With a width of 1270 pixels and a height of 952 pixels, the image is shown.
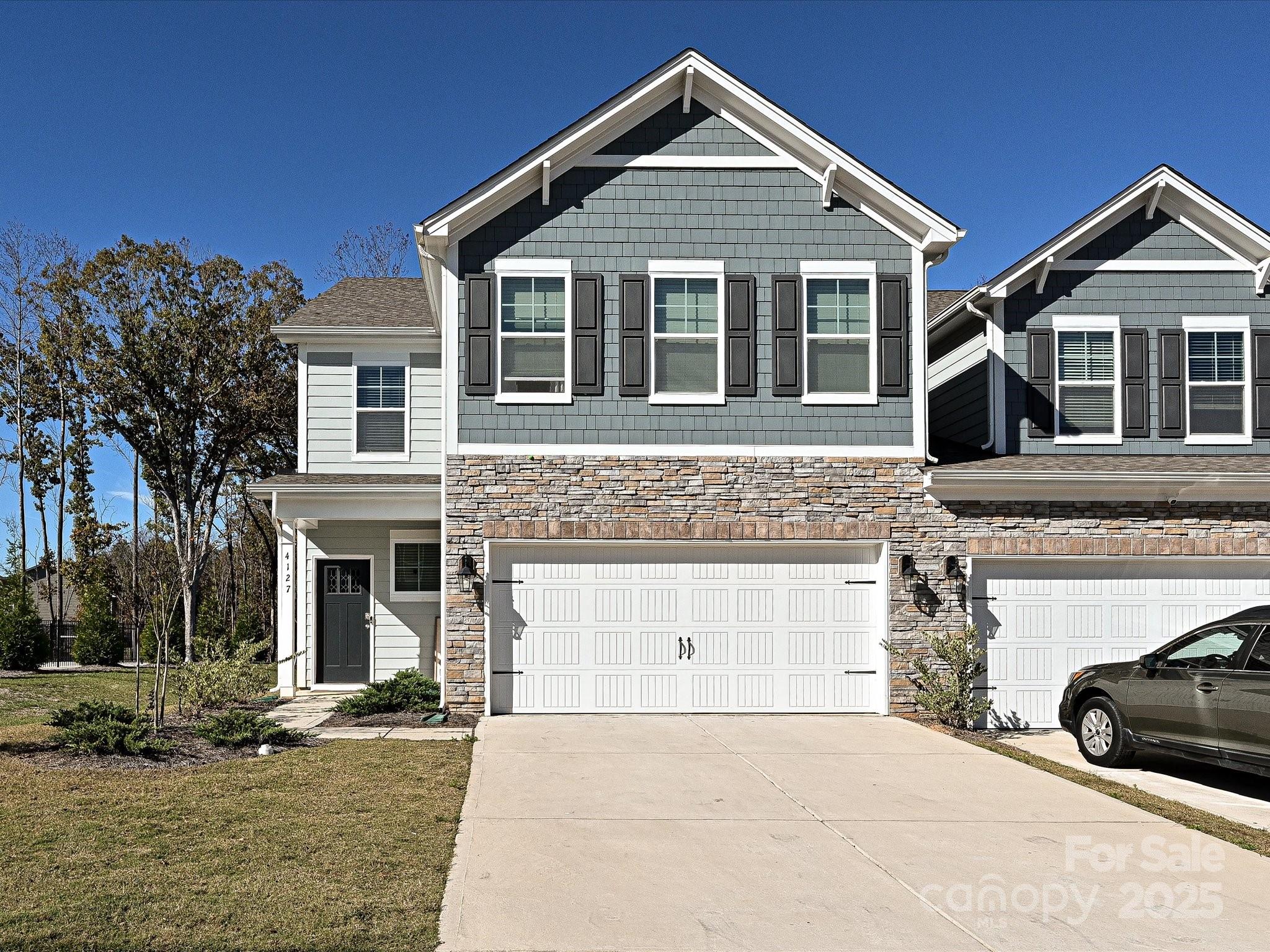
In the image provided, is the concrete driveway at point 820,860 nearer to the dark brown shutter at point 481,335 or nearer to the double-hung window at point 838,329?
the dark brown shutter at point 481,335

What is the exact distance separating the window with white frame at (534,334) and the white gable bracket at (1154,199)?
7759 millimetres

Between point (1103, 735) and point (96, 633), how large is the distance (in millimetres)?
19866

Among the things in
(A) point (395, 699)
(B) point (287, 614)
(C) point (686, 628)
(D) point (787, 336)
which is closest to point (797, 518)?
(C) point (686, 628)

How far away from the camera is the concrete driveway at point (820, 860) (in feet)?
17.1

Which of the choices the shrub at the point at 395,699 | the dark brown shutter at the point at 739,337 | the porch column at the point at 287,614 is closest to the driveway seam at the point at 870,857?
the shrub at the point at 395,699

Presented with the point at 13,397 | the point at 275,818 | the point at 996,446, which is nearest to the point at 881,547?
the point at 996,446

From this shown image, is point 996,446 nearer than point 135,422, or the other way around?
point 996,446

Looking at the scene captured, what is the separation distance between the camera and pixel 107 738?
9.48m

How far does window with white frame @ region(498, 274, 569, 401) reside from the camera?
12.4m

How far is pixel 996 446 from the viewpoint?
13.3 meters

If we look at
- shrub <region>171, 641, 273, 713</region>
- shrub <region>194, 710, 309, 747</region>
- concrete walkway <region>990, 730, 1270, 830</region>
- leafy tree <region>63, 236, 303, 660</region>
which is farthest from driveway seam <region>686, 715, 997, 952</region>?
leafy tree <region>63, 236, 303, 660</region>

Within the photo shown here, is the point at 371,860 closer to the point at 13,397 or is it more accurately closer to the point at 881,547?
the point at 881,547

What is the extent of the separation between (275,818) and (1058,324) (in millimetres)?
11093

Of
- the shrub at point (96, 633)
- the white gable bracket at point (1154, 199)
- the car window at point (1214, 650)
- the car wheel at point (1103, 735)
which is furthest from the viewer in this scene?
the shrub at point (96, 633)
